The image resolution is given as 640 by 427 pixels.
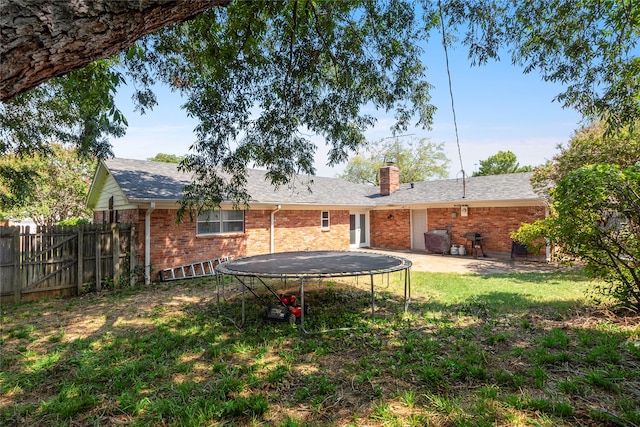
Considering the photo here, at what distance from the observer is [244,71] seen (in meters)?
6.12

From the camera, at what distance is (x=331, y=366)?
3881mm

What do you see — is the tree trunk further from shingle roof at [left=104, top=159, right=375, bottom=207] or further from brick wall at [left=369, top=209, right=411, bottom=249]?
brick wall at [left=369, top=209, right=411, bottom=249]

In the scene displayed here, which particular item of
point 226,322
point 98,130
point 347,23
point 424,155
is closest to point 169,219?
point 98,130

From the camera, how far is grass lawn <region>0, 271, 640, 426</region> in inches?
112

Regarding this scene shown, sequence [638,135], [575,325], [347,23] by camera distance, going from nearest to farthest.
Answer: [575,325] → [347,23] → [638,135]

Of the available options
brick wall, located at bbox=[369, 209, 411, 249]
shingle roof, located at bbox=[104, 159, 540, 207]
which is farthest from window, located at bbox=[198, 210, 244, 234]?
brick wall, located at bbox=[369, 209, 411, 249]

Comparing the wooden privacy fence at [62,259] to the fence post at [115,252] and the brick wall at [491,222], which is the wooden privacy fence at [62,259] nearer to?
the fence post at [115,252]

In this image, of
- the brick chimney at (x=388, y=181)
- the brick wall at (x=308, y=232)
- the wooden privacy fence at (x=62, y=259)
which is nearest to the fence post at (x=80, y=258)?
the wooden privacy fence at (x=62, y=259)

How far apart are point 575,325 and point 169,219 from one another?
10.1m

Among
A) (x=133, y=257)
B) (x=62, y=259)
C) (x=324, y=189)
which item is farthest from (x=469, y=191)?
(x=62, y=259)

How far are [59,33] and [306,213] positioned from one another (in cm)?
1268

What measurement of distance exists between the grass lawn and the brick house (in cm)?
364

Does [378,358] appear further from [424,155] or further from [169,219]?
[424,155]

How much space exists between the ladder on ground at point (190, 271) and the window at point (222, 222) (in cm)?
103
